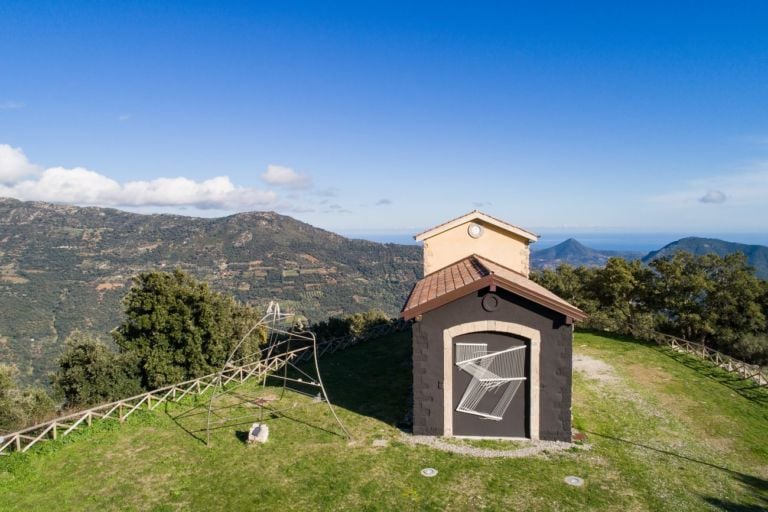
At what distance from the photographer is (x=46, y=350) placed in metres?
95.4

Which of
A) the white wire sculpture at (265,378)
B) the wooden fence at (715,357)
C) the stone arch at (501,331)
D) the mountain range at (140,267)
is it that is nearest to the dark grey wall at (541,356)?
the stone arch at (501,331)

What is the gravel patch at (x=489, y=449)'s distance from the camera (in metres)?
13.9

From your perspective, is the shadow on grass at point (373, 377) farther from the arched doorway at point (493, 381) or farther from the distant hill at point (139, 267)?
the distant hill at point (139, 267)

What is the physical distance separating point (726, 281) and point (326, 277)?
136 m

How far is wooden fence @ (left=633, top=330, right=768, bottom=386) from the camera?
22.5 metres

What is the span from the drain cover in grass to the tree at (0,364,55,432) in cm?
2134

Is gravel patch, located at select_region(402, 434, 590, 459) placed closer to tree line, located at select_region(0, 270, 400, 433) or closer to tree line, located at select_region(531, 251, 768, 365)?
tree line, located at select_region(0, 270, 400, 433)

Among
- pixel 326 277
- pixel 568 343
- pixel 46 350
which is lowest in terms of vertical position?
pixel 46 350

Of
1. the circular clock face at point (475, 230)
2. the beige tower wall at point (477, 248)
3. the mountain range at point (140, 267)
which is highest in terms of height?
the circular clock face at point (475, 230)

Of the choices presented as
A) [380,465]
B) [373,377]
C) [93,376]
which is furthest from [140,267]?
[380,465]

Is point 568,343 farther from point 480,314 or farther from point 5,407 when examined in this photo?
point 5,407

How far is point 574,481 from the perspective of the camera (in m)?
12.3

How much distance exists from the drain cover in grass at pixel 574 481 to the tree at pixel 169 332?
1868 centimetres

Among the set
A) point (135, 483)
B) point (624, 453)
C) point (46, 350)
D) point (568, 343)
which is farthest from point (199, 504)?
point (46, 350)
